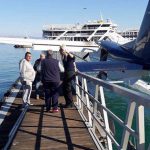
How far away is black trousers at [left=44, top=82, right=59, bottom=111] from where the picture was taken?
895 centimetres

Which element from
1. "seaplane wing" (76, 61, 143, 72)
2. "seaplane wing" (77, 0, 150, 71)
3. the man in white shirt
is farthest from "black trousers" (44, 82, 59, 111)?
"seaplane wing" (77, 0, 150, 71)

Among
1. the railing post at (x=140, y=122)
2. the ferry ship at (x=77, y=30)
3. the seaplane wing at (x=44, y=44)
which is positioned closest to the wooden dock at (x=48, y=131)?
the railing post at (x=140, y=122)

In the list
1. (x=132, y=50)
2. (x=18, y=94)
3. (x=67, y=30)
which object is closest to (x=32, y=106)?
(x=18, y=94)

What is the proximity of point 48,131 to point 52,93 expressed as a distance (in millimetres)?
1929

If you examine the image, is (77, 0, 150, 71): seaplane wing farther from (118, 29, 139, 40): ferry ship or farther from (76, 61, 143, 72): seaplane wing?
(118, 29, 139, 40): ferry ship

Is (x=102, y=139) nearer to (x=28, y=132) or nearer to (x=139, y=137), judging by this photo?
(x=28, y=132)

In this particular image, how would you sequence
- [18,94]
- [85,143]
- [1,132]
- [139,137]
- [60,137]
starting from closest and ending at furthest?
[139,137]
[85,143]
[60,137]
[1,132]
[18,94]

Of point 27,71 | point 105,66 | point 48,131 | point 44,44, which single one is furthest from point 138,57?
point 44,44

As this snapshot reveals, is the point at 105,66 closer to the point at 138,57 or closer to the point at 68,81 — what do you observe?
the point at 138,57

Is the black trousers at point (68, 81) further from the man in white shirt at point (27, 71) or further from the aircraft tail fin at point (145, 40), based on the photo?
the aircraft tail fin at point (145, 40)

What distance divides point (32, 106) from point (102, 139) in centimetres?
380

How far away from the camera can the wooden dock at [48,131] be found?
20.7 feet

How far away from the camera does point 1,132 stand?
7605 mm

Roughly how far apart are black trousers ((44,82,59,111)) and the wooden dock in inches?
11.0
